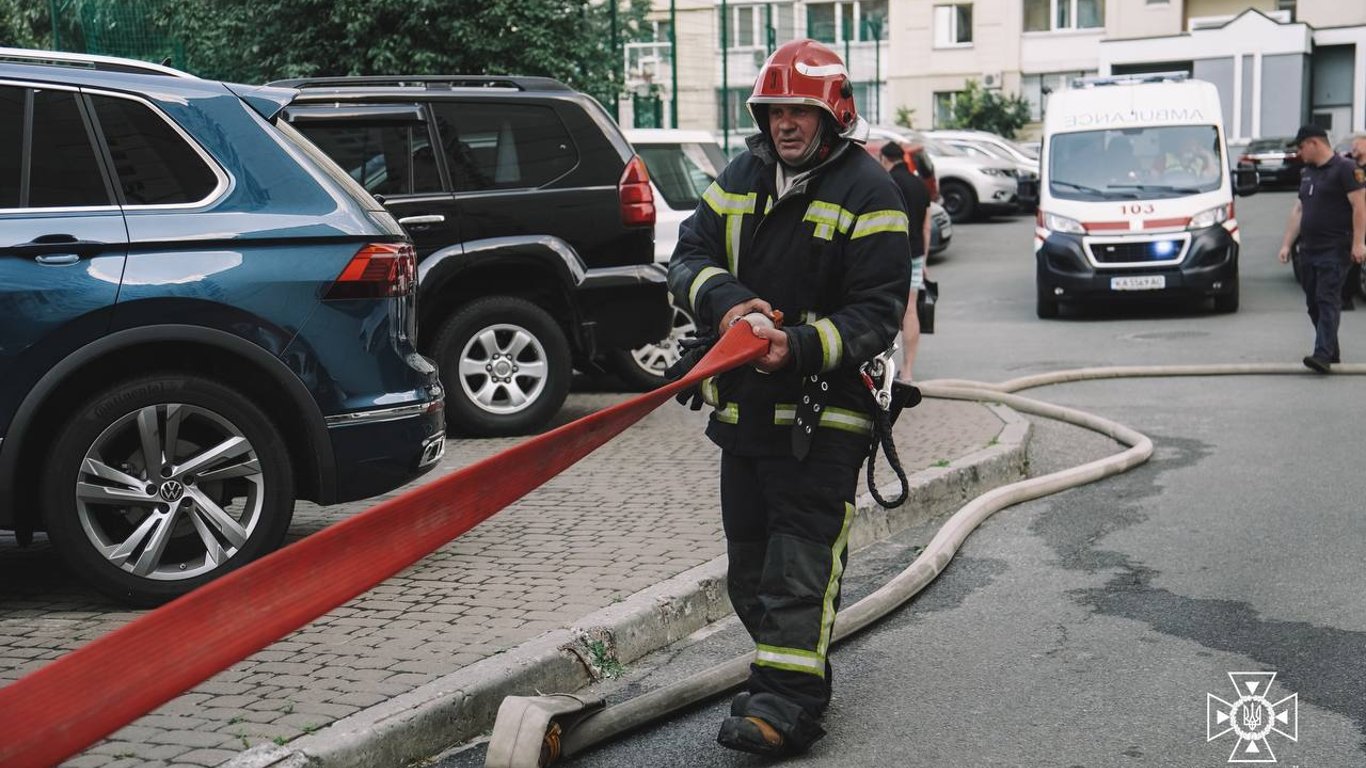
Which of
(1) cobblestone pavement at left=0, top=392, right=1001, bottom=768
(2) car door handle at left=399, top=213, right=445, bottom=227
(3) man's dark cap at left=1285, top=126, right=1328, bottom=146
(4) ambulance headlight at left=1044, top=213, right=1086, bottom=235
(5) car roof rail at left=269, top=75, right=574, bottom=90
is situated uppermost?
(5) car roof rail at left=269, top=75, right=574, bottom=90

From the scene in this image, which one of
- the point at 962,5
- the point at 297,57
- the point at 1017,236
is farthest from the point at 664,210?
the point at 962,5

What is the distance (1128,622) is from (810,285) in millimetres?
2058

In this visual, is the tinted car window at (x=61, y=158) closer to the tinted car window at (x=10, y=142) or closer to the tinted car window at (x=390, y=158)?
the tinted car window at (x=10, y=142)

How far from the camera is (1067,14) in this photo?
5212 centimetres

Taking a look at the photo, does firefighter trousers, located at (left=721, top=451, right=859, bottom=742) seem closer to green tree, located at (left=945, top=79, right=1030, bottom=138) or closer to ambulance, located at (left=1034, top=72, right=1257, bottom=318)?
ambulance, located at (left=1034, top=72, right=1257, bottom=318)

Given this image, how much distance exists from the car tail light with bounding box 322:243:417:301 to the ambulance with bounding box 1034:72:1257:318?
38.4ft

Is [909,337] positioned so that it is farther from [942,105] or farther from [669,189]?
[942,105]

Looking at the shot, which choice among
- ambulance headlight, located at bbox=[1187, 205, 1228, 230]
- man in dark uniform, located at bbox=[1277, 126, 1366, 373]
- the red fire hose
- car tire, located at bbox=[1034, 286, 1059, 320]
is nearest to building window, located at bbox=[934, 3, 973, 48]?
car tire, located at bbox=[1034, 286, 1059, 320]

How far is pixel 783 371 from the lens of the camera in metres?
4.17

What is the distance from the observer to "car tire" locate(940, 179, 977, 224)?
99.6 feet

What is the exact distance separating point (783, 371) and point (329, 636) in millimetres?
1917

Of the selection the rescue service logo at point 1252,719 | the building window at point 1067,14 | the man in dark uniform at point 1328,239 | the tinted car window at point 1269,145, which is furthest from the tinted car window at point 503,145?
the building window at point 1067,14

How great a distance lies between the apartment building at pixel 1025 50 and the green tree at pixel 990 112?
221cm

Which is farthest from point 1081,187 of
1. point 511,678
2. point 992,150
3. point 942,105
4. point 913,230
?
point 942,105
